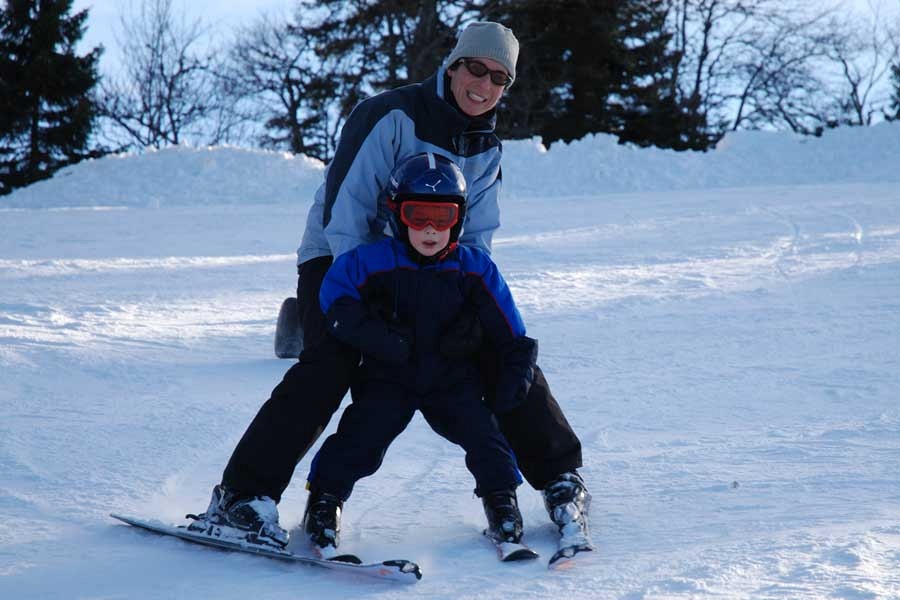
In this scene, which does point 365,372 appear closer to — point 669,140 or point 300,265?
point 300,265

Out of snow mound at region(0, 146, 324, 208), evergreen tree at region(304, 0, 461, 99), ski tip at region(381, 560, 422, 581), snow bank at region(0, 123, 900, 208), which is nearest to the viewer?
ski tip at region(381, 560, 422, 581)

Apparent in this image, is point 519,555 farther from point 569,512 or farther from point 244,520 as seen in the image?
point 244,520

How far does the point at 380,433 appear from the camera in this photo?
261 cm

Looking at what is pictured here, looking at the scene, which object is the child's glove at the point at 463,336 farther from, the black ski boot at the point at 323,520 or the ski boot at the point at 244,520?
the ski boot at the point at 244,520

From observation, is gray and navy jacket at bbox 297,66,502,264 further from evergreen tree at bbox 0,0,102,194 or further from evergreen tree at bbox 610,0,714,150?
evergreen tree at bbox 0,0,102,194

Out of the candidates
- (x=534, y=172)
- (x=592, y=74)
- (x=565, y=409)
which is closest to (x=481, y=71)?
(x=565, y=409)

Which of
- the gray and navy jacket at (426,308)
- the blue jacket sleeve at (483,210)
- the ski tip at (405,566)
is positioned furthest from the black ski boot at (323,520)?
the blue jacket sleeve at (483,210)

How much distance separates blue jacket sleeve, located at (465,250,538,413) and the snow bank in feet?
36.8

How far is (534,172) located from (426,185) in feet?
40.7

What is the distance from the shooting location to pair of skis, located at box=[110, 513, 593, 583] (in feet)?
7.41

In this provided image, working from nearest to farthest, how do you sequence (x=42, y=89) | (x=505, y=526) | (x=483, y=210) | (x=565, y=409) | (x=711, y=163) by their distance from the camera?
(x=505, y=526) → (x=483, y=210) → (x=565, y=409) → (x=711, y=163) → (x=42, y=89)

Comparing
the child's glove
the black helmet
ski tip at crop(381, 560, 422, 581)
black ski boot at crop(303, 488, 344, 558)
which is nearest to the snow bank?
the black helmet

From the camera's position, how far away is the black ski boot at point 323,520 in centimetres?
245

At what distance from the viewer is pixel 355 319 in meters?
2.59
